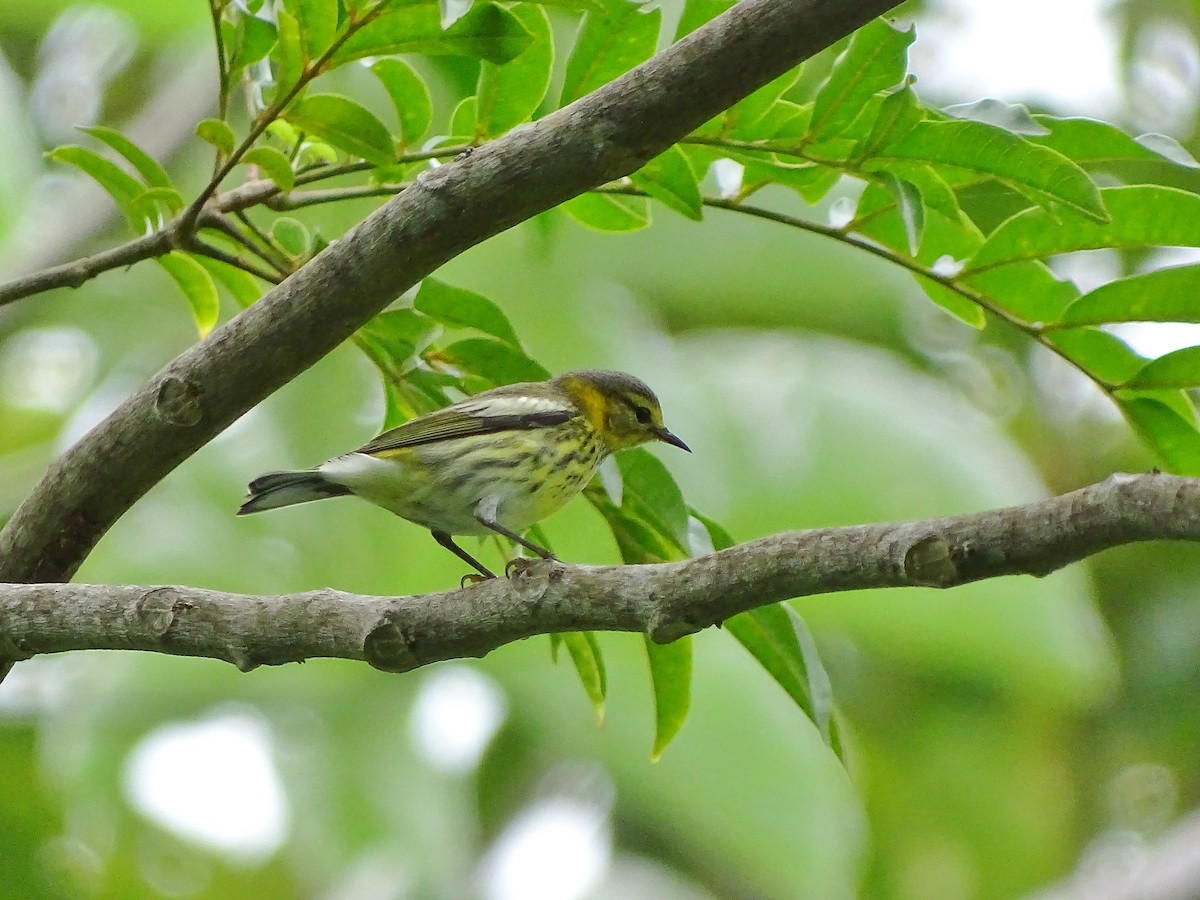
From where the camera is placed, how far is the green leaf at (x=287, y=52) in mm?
2123

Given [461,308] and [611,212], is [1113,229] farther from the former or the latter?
[461,308]

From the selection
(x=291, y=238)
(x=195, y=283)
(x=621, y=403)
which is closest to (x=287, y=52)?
(x=291, y=238)

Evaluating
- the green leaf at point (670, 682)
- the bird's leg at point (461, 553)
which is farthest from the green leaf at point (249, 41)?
the bird's leg at point (461, 553)

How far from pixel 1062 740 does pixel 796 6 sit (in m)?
6.91

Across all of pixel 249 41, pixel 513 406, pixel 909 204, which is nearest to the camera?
pixel 909 204

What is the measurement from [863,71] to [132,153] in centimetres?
121

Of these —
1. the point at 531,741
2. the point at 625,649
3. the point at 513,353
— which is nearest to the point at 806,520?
the point at 625,649

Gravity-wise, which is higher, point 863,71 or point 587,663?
point 863,71

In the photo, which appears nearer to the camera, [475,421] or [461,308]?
[461,308]

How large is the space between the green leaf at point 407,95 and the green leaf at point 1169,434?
1299 millimetres

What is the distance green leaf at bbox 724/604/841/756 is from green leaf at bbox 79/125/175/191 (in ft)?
3.98

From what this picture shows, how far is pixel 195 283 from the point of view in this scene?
2715mm

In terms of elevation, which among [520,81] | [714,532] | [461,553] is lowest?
[714,532]

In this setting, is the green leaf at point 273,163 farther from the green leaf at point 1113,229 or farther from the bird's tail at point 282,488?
the green leaf at point 1113,229
